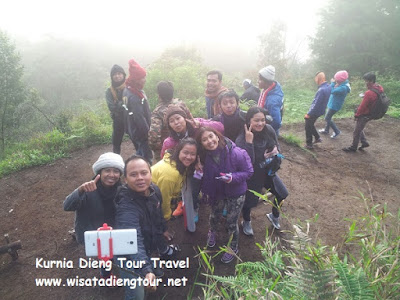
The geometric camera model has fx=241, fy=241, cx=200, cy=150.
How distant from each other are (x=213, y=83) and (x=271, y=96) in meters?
1.10

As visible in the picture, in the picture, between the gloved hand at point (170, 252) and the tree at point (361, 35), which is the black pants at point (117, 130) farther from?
the tree at point (361, 35)

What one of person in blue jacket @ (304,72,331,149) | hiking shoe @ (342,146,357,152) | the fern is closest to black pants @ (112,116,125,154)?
the fern

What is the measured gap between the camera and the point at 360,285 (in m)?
1.22

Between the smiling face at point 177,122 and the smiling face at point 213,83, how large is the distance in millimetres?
1189

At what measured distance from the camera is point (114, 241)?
1.42 m

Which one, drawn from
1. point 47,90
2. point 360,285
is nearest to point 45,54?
point 47,90

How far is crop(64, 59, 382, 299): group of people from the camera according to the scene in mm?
2355

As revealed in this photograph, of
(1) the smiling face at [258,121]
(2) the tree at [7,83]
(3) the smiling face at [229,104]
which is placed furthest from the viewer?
(2) the tree at [7,83]

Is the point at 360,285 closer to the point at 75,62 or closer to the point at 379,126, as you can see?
the point at 379,126

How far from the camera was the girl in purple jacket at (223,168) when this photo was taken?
9.37ft

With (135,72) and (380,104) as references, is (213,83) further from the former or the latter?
(380,104)

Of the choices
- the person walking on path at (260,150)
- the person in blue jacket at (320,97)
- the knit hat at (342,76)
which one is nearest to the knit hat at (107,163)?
the person walking on path at (260,150)

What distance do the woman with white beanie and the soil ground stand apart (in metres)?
1.10

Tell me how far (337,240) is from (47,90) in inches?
1187
